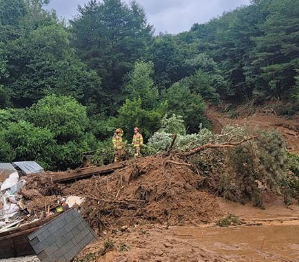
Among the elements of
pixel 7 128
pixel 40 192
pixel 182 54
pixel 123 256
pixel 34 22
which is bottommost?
pixel 123 256

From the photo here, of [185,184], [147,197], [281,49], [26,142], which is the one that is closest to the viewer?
[147,197]

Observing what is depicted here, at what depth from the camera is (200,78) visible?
94.3 ft

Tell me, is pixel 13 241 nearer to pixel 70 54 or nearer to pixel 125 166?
pixel 125 166

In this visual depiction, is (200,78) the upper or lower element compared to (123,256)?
upper

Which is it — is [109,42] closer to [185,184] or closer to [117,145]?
[117,145]

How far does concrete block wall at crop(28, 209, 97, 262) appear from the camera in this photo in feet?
22.5

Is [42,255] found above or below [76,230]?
below

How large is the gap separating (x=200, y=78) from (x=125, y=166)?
730 inches

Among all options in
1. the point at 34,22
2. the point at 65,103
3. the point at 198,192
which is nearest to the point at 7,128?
the point at 65,103

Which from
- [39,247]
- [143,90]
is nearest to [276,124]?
[143,90]

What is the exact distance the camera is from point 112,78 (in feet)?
95.7

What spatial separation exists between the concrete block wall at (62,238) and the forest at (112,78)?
273 inches

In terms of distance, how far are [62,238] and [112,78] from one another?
23.0m

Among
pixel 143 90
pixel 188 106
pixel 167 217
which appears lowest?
pixel 167 217
